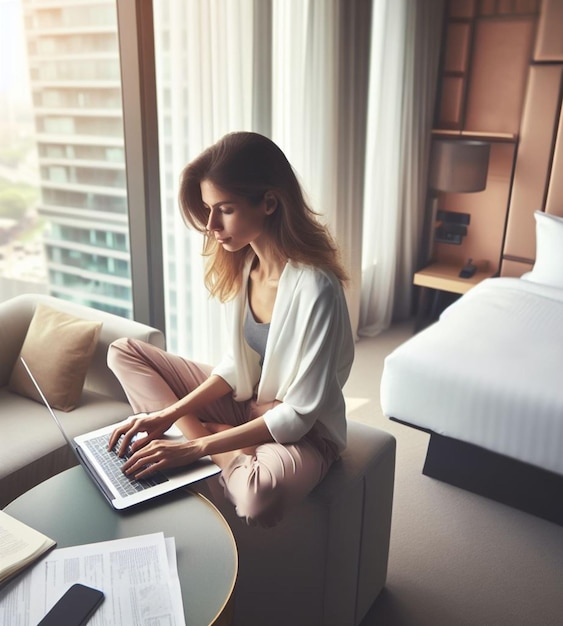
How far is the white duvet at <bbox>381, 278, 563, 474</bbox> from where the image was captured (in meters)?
2.23

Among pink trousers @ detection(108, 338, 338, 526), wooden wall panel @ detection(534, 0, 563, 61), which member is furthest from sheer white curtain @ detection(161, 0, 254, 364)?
wooden wall panel @ detection(534, 0, 563, 61)

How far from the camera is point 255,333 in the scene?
5.88ft

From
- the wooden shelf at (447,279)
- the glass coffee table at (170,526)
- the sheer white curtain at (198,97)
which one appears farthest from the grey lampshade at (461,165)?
the glass coffee table at (170,526)

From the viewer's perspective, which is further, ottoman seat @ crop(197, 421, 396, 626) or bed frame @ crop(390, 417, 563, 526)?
bed frame @ crop(390, 417, 563, 526)

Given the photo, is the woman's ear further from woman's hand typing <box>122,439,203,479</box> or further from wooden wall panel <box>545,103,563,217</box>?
wooden wall panel <box>545,103,563,217</box>

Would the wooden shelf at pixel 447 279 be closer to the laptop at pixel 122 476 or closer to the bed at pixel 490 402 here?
the bed at pixel 490 402

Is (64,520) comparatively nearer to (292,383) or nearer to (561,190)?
(292,383)

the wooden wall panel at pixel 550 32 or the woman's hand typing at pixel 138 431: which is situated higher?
the wooden wall panel at pixel 550 32

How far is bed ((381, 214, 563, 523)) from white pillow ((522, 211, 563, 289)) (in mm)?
640

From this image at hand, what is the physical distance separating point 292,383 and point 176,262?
51.3 inches

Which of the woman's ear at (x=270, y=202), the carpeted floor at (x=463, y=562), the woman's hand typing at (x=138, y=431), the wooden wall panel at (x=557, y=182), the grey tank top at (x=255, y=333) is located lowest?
the carpeted floor at (x=463, y=562)

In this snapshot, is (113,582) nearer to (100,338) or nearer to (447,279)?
(100,338)

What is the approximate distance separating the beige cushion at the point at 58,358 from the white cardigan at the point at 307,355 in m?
0.81

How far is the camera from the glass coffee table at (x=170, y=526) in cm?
120
